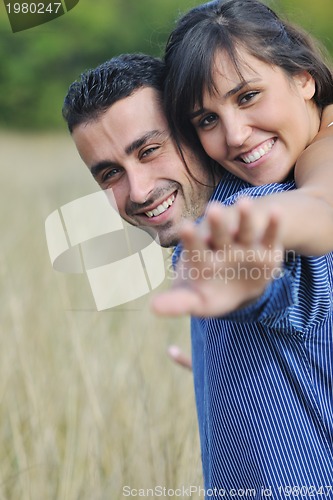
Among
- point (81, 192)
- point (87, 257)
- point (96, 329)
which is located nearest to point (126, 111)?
point (87, 257)

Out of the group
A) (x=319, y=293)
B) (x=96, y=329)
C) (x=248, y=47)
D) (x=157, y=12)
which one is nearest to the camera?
(x=319, y=293)

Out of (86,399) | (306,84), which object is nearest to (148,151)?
(306,84)

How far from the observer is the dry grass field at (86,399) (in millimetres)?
1767

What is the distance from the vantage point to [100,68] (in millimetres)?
1472

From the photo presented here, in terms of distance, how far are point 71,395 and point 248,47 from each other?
111 cm

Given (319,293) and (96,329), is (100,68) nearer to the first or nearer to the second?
(319,293)

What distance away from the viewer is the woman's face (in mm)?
1226

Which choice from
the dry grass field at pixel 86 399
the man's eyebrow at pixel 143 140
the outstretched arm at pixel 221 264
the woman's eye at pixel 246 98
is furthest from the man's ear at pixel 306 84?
the dry grass field at pixel 86 399

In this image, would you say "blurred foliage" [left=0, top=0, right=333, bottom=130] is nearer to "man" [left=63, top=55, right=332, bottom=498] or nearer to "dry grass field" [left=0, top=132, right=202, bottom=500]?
"dry grass field" [left=0, top=132, right=202, bottom=500]

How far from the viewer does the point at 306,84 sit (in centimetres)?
139

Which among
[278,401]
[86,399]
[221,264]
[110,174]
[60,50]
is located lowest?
[60,50]

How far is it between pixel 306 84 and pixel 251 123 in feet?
0.67

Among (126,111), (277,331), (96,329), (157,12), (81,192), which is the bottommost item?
(157,12)

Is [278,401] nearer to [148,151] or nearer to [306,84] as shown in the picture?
[148,151]
